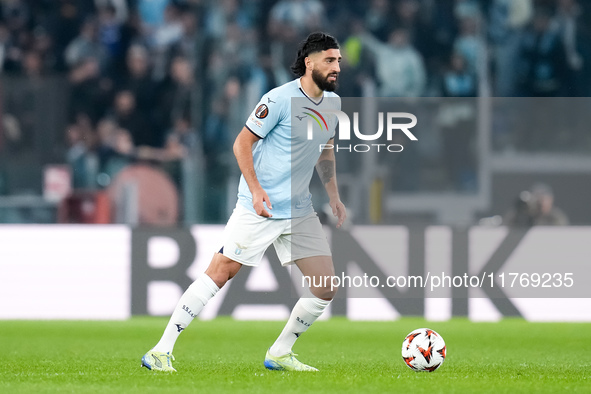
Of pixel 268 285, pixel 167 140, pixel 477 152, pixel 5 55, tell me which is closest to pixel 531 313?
Result: pixel 477 152

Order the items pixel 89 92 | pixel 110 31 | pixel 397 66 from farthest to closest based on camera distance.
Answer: pixel 110 31 → pixel 89 92 → pixel 397 66

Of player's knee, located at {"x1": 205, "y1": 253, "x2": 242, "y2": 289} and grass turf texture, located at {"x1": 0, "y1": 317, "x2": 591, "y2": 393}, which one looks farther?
player's knee, located at {"x1": 205, "y1": 253, "x2": 242, "y2": 289}

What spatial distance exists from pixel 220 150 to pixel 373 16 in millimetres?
3284

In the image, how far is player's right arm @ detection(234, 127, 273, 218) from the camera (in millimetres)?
5812

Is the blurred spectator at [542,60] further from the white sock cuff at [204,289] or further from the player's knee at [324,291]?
the white sock cuff at [204,289]

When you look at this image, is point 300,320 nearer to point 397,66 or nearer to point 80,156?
point 80,156

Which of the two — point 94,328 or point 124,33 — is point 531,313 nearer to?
point 94,328

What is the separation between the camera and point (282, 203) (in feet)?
20.0

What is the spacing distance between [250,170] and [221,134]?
5703mm


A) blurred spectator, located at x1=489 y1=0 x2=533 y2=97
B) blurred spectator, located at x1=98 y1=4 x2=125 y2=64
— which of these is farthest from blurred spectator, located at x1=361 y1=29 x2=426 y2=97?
blurred spectator, located at x1=98 y1=4 x2=125 y2=64

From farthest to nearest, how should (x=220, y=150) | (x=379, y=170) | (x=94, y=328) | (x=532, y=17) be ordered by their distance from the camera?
(x=532, y=17)
(x=220, y=150)
(x=379, y=170)
(x=94, y=328)

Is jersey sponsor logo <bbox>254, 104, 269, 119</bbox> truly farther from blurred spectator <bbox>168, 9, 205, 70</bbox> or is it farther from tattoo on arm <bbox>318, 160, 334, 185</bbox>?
blurred spectator <bbox>168, 9, 205, 70</bbox>

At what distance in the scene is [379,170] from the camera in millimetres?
10648

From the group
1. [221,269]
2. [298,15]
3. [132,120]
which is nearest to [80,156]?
[132,120]
